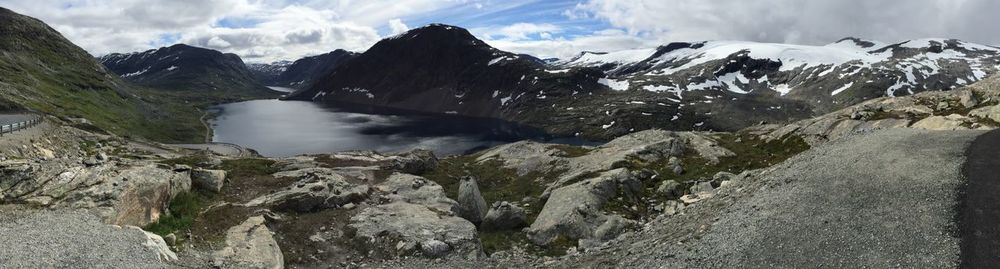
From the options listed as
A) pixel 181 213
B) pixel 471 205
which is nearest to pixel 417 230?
pixel 471 205

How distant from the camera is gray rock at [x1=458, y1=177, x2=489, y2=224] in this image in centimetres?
4334

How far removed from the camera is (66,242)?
21.0m

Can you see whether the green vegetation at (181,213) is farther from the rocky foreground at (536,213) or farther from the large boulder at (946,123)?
the large boulder at (946,123)

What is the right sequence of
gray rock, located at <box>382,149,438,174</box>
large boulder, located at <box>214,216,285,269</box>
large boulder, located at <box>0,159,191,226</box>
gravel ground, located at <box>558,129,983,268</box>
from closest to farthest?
gravel ground, located at <box>558,129,983,268</box> < large boulder, located at <box>0,159,191,226</box> < large boulder, located at <box>214,216,285,269</box> < gray rock, located at <box>382,149,438,174</box>

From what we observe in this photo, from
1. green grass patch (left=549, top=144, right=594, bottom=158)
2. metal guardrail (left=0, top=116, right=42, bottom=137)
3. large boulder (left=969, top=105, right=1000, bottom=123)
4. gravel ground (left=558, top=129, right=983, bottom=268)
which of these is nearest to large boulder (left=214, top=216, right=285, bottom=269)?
gravel ground (left=558, top=129, right=983, bottom=268)

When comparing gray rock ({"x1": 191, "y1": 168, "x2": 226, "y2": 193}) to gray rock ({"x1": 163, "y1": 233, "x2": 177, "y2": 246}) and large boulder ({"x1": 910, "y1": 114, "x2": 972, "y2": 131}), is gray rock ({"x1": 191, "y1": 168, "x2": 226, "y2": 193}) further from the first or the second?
large boulder ({"x1": 910, "y1": 114, "x2": 972, "y2": 131})

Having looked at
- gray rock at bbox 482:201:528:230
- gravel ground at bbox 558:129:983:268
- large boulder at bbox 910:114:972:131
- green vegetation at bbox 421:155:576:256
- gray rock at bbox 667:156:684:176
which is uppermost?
large boulder at bbox 910:114:972:131

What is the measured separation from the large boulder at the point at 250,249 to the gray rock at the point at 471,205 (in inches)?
618

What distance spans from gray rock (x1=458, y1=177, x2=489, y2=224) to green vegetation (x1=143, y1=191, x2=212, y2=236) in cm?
1906

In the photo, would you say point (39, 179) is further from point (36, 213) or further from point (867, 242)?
point (867, 242)

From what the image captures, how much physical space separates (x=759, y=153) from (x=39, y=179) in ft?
206

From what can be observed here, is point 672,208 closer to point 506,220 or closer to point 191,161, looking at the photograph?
point 506,220

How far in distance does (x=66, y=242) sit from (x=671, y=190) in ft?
130

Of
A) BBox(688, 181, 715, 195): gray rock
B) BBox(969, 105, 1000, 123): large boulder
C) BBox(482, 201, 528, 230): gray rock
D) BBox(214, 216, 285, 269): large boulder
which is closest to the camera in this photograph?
BBox(214, 216, 285, 269): large boulder
